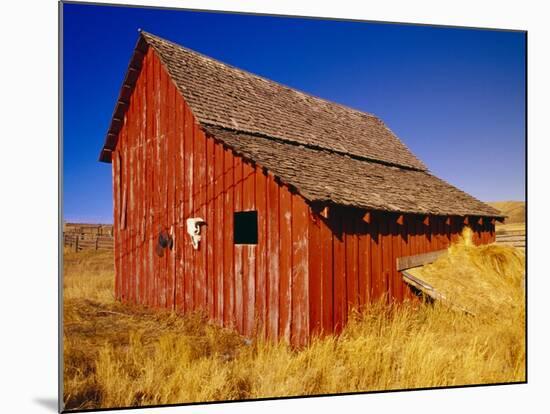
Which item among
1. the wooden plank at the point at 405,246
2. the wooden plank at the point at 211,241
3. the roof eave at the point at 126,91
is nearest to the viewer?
the wooden plank at the point at 211,241

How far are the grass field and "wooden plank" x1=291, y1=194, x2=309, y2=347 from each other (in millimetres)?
289

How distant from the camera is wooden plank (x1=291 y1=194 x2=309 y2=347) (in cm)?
681

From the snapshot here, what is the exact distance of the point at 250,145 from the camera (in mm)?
8000

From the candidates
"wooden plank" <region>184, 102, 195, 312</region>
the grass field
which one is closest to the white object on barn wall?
"wooden plank" <region>184, 102, 195, 312</region>

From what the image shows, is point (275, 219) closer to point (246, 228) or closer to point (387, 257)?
point (387, 257)

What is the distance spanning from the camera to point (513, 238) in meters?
8.62

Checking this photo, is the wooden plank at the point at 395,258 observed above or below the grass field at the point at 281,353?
above

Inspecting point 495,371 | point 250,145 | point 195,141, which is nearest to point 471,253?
point 495,371

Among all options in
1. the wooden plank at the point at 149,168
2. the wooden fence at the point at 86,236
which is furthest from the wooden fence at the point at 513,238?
the wooden fence at the point at 86,236

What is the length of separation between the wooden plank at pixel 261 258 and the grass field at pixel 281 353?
1.19 ft

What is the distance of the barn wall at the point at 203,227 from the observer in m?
7.07

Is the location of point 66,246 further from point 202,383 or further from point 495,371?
point 495,371

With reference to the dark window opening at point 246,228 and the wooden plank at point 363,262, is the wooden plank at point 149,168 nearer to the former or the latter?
the dark window opening at point 246,228

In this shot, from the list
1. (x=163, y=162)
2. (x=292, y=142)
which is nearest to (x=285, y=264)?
(x=292, y=142)
